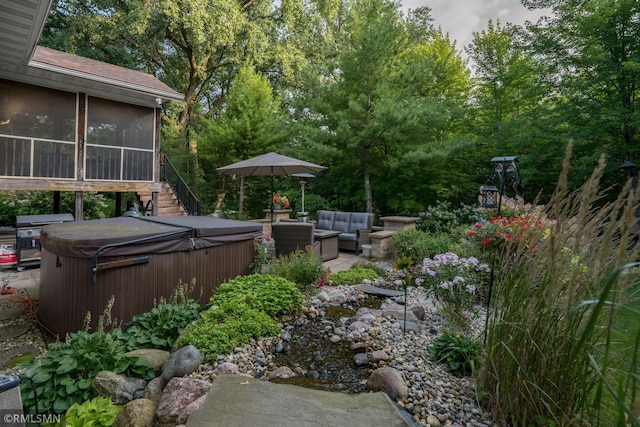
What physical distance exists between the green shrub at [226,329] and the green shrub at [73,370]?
377 millimetres

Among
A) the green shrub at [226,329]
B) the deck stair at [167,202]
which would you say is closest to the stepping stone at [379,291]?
the green shrub at [226,329]

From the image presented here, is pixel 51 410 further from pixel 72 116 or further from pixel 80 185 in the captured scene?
pixel 72 116

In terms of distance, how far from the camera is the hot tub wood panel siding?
296cm

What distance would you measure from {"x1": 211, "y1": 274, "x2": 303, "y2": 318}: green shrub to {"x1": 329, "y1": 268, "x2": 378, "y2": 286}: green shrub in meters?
1.35

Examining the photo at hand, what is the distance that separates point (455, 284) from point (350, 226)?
456 centimetres

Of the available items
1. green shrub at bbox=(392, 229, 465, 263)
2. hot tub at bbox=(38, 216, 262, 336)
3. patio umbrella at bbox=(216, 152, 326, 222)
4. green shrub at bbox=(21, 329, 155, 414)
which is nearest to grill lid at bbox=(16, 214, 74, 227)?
hot tub at bbox=(38, 216, 262, 336)

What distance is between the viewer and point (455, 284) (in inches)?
128

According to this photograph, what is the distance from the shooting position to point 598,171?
1152 millimetres

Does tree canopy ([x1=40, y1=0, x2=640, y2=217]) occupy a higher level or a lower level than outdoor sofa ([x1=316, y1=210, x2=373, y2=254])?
higher

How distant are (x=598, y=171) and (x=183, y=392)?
2.24 meters

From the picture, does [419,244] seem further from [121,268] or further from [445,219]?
[121,268]

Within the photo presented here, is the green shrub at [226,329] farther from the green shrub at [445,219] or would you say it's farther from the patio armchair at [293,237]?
the green shrub at [445,219]

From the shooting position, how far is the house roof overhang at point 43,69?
151 inches

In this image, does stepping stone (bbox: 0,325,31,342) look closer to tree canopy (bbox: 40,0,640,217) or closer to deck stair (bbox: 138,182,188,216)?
deck stair (bbox: 138,182,188,216)
